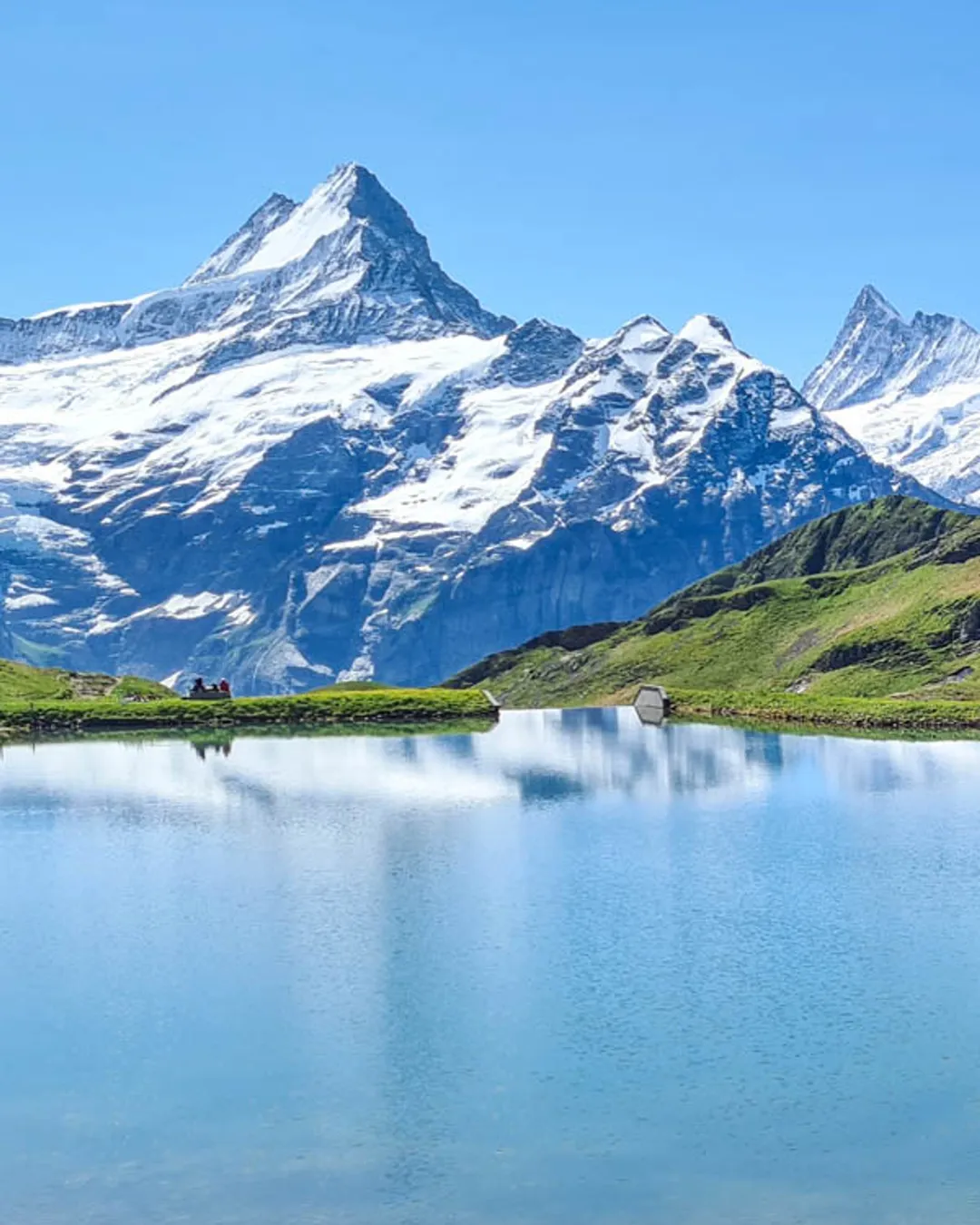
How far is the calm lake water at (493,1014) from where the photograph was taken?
42562 mm

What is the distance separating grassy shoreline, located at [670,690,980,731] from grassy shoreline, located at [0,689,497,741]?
79.4 feet

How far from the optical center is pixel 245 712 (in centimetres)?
18125

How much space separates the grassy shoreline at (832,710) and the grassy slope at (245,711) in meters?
24.3

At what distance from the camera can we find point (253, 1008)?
5784 cm

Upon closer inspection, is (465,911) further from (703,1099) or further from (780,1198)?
(780,1198)

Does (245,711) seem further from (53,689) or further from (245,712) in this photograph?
(53,689)

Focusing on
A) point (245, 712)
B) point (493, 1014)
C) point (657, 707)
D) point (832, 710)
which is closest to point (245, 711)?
point (245, 712)

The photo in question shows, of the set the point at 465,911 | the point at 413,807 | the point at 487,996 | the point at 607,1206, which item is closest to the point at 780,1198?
the point at 607,1206

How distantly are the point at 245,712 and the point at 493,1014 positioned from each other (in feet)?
418

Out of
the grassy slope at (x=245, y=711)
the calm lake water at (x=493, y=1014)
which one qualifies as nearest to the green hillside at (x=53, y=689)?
the grassy slope at (x=245, y=711)

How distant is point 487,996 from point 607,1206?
1801cm

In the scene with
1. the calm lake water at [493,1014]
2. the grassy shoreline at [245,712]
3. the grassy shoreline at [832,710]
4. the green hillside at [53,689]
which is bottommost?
the calm lake water at [493,1014]

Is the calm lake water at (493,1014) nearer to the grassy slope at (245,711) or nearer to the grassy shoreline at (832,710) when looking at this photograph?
the grassy shoreline at (832,710)

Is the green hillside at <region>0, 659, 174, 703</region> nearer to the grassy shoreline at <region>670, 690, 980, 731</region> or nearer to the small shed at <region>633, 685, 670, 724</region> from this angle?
the small shed at <region>633, 685, 670, 724</region>
